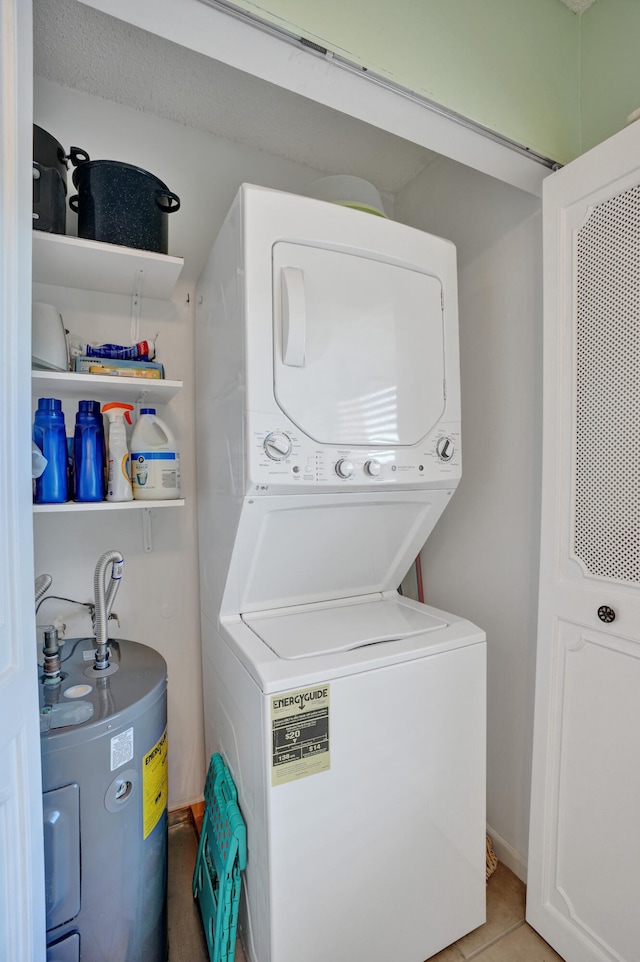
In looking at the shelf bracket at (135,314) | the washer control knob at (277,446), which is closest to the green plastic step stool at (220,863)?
the washer control knob at (277,446)

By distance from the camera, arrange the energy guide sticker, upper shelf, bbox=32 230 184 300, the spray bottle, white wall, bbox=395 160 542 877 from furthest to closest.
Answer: white wall, bbox=395 160 542 877, the spray bottle, upper shelf, bbox=32 230 184 300, the energy guide sticker

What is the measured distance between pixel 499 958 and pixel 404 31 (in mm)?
2698

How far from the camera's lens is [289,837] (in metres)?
1.19

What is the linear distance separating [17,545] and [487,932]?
6.26 ft

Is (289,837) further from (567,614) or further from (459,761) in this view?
(567,614)

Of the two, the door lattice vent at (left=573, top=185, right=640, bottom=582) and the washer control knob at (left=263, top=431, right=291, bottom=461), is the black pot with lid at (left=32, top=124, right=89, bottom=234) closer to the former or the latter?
the washer control knob at (left=263, top=431, right=291, bottom=461)

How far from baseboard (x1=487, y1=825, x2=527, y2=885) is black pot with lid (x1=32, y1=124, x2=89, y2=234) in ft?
8.87

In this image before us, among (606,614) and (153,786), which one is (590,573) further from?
(153,786)

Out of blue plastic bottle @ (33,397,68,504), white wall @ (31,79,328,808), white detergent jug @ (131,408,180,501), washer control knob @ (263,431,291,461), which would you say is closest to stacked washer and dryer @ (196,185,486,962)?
washer control knob @ (263,431,291,461)

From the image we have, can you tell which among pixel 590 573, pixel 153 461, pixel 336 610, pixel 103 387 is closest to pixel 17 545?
pixel 153 461

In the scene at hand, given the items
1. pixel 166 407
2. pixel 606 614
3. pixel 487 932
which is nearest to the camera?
pixel 606 614

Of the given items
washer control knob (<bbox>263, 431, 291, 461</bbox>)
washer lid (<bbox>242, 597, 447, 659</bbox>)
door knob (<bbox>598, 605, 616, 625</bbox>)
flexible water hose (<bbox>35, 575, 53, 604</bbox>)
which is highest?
washer control knob (<bbox>263, 431, 291, 461</bbox>)

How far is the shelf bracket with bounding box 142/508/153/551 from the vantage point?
6.25 feet

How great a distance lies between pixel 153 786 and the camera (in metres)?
1.37
